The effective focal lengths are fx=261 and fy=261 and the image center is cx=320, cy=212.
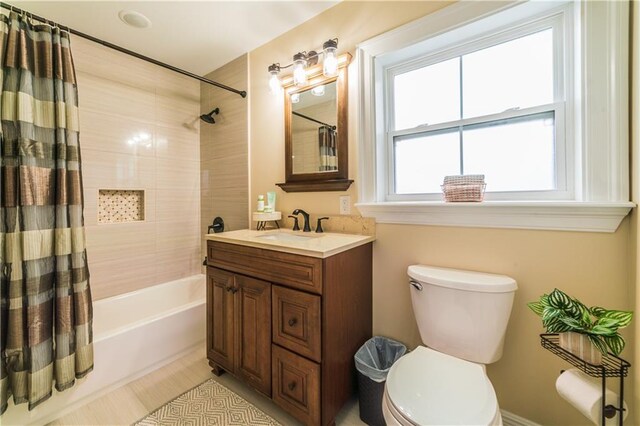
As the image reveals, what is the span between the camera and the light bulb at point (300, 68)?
1.64 metres

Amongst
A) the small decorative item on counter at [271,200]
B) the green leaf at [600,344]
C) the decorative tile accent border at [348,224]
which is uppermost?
the small decorative item on counter at [271,200]

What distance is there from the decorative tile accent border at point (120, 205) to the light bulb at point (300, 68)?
65.7 inches

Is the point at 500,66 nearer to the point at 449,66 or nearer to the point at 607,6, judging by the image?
the point at 449,66

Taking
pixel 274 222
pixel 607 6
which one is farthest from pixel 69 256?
pixel 607 6

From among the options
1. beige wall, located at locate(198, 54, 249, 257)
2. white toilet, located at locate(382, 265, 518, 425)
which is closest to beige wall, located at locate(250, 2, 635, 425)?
white toilet, located at locate(382, 265, 518, 425)

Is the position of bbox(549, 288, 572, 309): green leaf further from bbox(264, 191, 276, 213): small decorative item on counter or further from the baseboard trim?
bbox(264, 191, 276, 213): small decorative item on counter

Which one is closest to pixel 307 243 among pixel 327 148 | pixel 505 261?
pixel 327 148

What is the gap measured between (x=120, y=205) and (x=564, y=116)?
9.66 ft

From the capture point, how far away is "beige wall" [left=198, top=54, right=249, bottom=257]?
7.15ft

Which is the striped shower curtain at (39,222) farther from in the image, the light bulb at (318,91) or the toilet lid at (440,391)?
the toilet lid at (440,391)

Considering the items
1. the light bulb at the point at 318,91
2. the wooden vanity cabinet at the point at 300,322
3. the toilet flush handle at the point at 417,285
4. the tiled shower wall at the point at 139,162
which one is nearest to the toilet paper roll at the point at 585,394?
the toilet flush handle at the point at 417,285

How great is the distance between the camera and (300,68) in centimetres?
165

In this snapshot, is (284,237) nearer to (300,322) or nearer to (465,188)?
(300,322)

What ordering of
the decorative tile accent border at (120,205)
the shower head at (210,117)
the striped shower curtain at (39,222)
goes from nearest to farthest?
the striped shower curtain at (39,222) → the decorative tile accent border at (120,205) → the shower head at (210,117)
